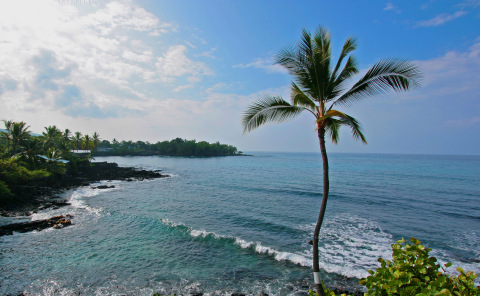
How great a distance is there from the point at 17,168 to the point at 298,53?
33.3 metres

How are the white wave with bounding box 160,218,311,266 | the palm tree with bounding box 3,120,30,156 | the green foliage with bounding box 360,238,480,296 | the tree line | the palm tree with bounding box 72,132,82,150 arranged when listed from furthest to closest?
the tree line
the palm tree with bounding box 72,132,82,150
the palm tree with bounding box 3,120,30,156
the white wave with bounding box 160,218,311,266
the green foliage with bounding box 360,238,480,296

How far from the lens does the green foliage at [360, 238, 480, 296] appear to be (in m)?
3.56

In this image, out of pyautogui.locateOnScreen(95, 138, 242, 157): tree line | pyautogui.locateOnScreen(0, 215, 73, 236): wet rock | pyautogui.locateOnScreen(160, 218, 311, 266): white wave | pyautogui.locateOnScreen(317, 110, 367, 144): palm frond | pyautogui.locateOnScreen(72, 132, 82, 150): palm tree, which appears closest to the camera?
pyautogui.locateOnScreen(317, 110, 367, 144): palm frond

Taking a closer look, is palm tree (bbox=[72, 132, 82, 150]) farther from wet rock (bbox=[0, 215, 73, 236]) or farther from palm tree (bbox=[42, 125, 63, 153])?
wet rock (bbox=[0, 215, 73, 236])

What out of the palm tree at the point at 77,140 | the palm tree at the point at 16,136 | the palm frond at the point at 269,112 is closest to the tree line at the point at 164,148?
the palm tree at the point at 77,140

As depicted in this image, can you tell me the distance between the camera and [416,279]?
3.74 meters

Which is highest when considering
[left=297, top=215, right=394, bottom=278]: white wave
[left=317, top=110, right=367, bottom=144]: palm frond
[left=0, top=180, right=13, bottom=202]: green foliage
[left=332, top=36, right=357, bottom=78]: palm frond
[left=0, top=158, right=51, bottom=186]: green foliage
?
[left=332, top=36, right=357, bottom=78]: palm frond

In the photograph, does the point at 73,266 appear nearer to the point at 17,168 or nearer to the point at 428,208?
the point at 17,168

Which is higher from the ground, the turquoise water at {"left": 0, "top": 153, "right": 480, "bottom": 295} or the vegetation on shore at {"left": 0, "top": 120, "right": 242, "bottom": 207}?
the vegetation on shore at {"left": 0, "top": 120, "right": 242, "bottom": 207}

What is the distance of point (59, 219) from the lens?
17.6m

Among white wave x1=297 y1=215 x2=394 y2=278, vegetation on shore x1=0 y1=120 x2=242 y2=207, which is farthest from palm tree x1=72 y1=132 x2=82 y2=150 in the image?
white wave x1=297 y1=215 x2=394 y2=278

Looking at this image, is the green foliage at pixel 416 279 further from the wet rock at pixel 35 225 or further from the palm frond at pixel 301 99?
the wet rock at pixel 35 225

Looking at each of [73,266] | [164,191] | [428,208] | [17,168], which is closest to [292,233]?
[73,266]

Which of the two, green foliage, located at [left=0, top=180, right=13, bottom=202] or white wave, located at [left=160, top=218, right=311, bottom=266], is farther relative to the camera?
green foliage, located at [left=0, top=180, right=13, bottom=202]
